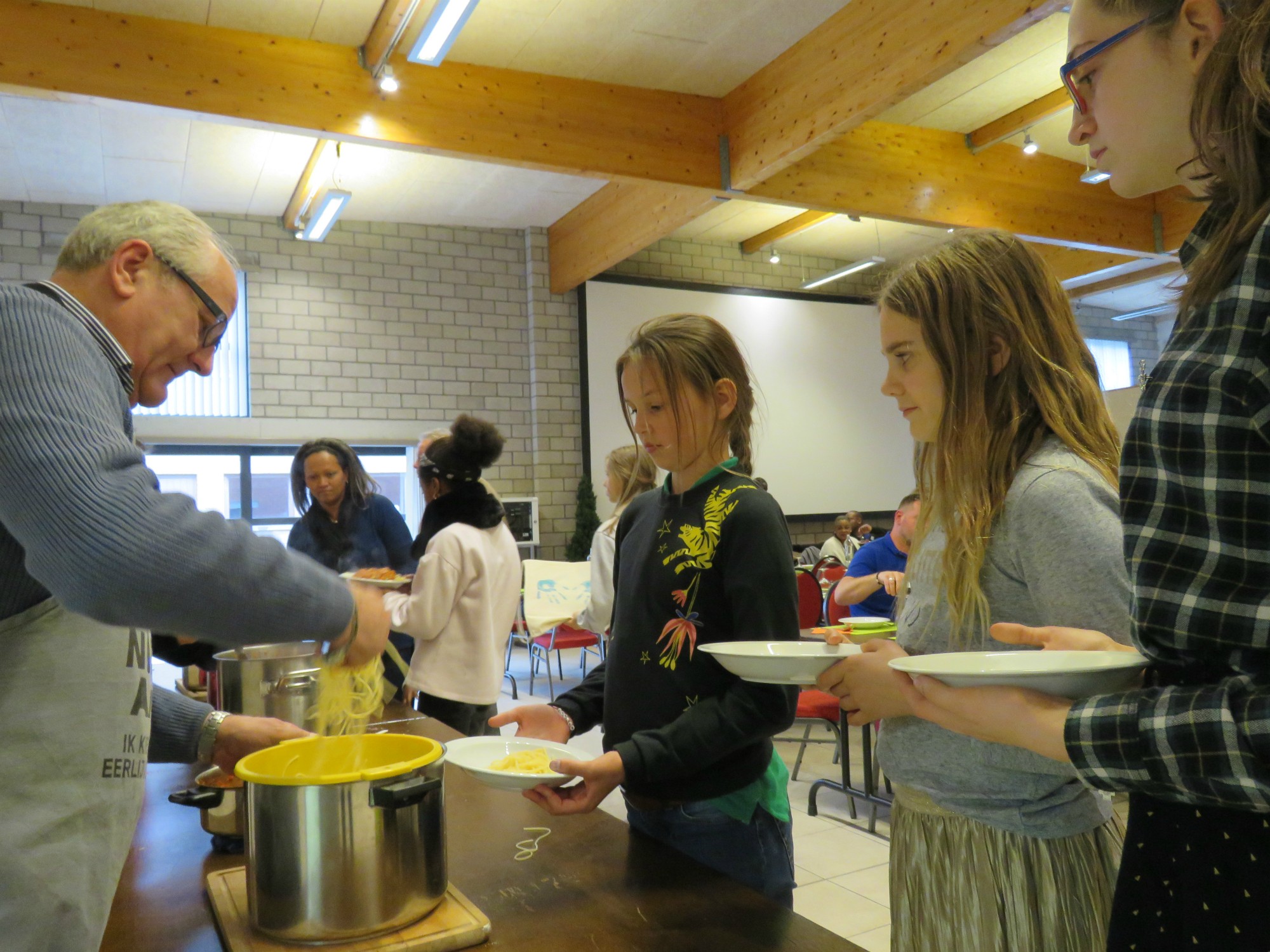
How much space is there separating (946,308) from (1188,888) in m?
0.76

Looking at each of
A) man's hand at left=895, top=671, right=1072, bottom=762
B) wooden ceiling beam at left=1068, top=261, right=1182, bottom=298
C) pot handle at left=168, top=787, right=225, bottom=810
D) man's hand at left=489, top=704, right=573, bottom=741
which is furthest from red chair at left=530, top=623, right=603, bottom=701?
wooden ceiling beam at left=1068, top=261, right=1182, bottom=298

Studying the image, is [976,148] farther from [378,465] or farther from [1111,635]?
[1111,635]

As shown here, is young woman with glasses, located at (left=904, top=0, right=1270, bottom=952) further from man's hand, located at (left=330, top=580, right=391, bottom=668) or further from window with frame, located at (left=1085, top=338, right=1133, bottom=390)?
window with frame, located at (left=1085, top=338, right=1133, bottom=390)

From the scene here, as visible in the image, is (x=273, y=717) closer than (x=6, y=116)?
Yes

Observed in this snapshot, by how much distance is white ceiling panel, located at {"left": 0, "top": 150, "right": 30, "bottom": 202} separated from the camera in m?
6.85

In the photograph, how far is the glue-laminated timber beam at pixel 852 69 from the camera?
15.1ft

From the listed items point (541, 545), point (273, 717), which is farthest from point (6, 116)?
point (273, 717)

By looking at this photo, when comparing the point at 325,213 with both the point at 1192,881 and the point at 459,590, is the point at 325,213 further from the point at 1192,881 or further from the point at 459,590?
the point at 1192,881

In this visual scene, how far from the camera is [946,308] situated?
1271 millimetres

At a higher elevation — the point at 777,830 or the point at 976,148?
the point at 976,148

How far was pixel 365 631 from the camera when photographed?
1.07 m

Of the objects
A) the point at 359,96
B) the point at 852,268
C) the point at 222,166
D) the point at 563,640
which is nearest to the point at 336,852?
the point at 359,96

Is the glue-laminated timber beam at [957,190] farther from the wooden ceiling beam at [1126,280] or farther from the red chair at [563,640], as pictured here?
the red chair at [563,640]

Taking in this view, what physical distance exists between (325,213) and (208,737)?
6364 mm
